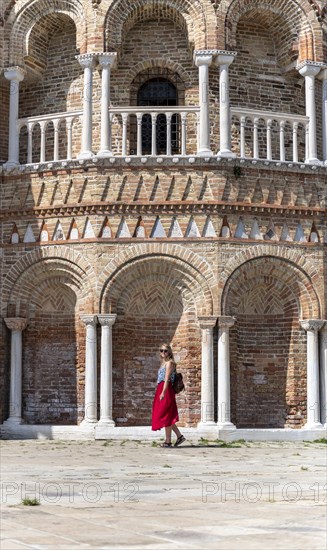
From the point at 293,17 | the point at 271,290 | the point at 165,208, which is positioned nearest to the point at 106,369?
the point at 165,208

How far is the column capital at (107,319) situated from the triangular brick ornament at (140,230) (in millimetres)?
1565

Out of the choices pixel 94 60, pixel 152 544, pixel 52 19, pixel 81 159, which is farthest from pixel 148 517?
pixel 52 19

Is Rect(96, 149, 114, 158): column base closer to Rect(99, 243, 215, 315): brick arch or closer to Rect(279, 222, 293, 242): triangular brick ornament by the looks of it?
Rect(99, 243, 215, 315): brick arch

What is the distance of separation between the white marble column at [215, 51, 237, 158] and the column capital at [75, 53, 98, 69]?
7.95 feet

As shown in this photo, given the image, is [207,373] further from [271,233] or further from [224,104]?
[224,104]

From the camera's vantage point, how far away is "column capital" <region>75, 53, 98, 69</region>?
19297 mm

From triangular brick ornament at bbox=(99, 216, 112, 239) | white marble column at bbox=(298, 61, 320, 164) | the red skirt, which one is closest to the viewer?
the red skirt

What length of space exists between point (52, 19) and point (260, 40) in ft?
14.3

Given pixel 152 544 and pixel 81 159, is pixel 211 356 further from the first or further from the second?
pixel 152 544

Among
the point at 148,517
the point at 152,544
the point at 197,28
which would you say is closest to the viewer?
the point at 152,544

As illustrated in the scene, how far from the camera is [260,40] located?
20688mm

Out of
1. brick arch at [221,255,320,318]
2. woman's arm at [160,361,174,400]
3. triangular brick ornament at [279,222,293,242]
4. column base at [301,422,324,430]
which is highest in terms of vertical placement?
triangular brick ornament at [279,222,293,242]

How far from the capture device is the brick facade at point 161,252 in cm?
1861

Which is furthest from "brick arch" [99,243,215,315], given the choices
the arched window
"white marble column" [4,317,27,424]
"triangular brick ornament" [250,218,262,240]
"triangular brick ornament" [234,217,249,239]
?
the arched window
